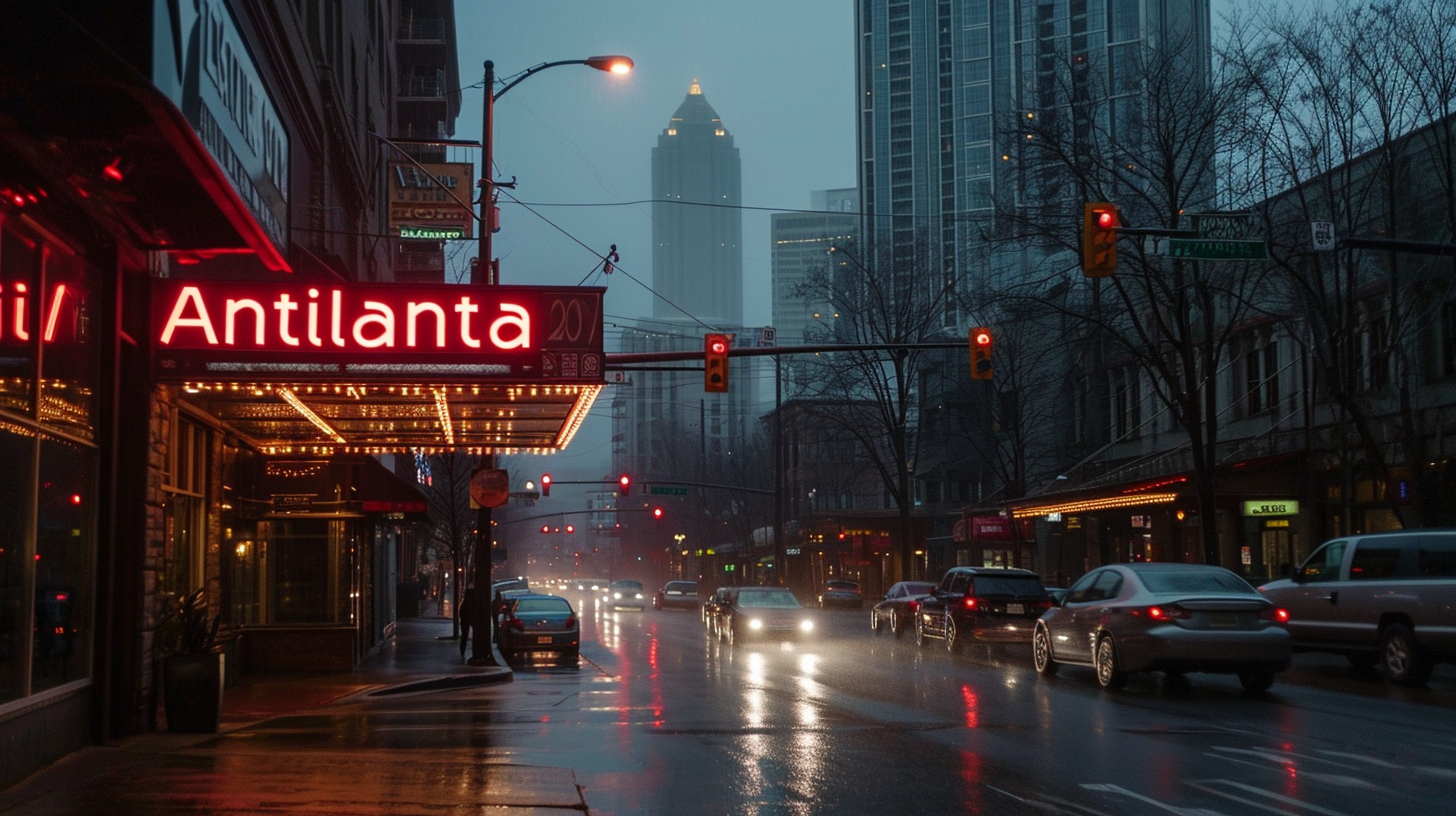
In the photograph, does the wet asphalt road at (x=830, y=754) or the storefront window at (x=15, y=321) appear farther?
the storefront window at (x=15, y=321)

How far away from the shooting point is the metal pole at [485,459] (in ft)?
77.8

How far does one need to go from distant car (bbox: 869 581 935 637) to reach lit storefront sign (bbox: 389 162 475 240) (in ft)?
47.4

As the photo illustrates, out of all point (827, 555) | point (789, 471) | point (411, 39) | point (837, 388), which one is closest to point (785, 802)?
point (837, 388)

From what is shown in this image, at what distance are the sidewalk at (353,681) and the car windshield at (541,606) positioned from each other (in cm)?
173

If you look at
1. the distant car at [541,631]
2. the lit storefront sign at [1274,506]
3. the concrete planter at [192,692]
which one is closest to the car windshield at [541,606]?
the distant car at [541,631]

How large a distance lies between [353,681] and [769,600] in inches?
544

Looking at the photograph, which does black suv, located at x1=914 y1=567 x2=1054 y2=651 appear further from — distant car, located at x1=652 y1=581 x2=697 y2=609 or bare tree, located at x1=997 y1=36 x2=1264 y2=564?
distant car, located at x1=652 y1=581 x2=697 y2=609

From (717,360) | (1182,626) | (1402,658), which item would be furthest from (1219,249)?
(717,360)

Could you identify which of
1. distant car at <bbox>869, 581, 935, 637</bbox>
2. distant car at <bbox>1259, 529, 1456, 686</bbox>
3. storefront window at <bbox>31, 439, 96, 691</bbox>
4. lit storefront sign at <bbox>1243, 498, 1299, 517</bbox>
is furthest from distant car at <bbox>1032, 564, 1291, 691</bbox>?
lit storefront sign at <bbox>1243, 498, 1299, 517</bbox>

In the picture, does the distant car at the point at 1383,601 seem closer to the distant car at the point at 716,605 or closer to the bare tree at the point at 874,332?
the distant car at the point at 716,605

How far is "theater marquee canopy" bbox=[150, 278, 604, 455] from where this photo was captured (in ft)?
47.2

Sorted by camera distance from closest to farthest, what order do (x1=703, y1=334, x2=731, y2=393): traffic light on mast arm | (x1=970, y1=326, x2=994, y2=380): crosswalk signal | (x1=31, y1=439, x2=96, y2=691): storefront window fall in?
(x1=31, y1=439, x2=96, y2=691): storefront window → (x1=703, y1=334, x2=731, y2=393): traffic light on mast arm → (x1=970, y1=326, x2=994, y2=380): crosswalk signal

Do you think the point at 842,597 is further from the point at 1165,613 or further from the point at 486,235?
the point at 1165,613

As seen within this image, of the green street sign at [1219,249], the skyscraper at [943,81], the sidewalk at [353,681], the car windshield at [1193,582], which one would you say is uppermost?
the skyscraper at [943,81]
